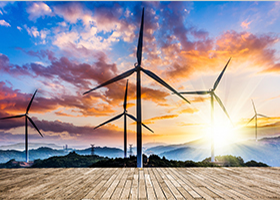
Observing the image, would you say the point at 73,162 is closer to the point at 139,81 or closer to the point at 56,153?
the point at 56,153

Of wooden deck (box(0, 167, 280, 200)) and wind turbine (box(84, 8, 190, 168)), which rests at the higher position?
wind turbine (box(84, 8, 190, 168))

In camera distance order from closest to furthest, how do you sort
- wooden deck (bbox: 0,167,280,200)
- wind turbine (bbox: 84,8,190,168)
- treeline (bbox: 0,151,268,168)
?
wooden deck (bbox: 0,167,280,200) < wind turbine (bbox: 84,8,190,168) < treeline (bbox: 0,151,268,168)

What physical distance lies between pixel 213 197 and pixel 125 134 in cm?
1919

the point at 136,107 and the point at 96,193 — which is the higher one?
the point at 136,107

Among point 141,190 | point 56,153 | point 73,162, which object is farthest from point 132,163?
point 56,153

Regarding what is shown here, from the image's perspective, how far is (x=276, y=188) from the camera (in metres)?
6.43

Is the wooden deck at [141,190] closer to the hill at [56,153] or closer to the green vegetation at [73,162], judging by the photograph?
the hill at [56,153]

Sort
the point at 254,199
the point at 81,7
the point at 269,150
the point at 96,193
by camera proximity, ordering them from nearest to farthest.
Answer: the point at 254,199, the point at 96,193, the point at 81,7, the point at 269,150

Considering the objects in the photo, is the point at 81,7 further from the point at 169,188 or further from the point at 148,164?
the point at 148,164

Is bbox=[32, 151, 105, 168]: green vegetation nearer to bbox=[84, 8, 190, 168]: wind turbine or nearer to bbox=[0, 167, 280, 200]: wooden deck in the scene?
bbox=[84, 8, 190, 168]: wind turbine

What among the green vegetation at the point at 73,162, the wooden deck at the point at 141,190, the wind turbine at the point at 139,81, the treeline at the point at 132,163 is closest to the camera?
the wooden deck at the point at 141,190

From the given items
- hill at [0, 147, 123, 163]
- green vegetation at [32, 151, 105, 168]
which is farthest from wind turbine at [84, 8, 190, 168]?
green vegetation at [32, 151, 105, 168]

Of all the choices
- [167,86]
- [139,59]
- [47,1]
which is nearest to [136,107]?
[167,86]

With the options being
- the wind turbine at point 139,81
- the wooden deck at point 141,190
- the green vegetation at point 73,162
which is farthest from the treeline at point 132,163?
the wooden deck at point 141,190
